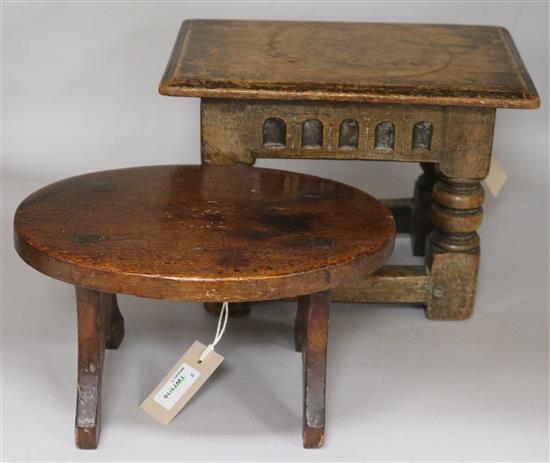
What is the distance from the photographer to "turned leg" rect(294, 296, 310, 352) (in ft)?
9.60

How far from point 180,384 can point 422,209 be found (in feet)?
3.42

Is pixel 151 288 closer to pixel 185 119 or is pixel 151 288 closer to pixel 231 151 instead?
pixel 231 151

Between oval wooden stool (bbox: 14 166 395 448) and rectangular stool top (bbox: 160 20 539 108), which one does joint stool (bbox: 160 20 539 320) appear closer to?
rectangular stool top (bbox: 160 20 539 108)

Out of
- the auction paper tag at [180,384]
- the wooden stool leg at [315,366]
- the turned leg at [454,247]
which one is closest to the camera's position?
the wooden stool leg at [315,366]

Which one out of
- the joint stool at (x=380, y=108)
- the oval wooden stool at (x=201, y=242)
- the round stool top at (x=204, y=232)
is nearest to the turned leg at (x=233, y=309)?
the joint stool at (x=380, y=108)

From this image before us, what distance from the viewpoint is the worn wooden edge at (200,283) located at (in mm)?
2441

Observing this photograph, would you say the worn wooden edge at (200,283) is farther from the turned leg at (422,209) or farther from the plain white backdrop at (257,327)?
the turned leg at (422,209)

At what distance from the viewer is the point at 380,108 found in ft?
9.80

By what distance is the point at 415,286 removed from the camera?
321 cm

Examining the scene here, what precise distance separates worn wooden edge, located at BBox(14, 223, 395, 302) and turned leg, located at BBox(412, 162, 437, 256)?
3.37 feet

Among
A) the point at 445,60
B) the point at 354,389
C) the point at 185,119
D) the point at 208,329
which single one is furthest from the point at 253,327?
the point at 185,119

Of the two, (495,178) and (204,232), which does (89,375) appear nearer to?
(204,232)

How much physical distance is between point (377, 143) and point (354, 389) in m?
0.53

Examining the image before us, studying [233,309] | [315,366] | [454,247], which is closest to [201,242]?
[315,366]
